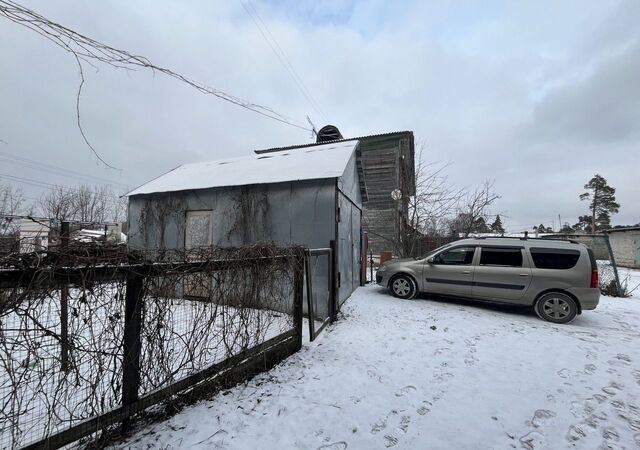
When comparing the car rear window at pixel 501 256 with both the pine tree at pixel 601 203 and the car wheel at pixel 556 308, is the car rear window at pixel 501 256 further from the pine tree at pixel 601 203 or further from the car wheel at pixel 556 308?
the pine tree at pixel 601 203

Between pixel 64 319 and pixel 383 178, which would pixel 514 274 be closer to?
pixel 64 319

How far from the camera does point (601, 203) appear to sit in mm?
38594

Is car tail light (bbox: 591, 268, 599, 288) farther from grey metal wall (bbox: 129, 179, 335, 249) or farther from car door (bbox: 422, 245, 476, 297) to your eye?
grey metal wall (bbox: 129, 179, 335, 249)

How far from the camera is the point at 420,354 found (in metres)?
4.10

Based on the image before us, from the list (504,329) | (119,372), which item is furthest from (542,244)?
(119,372)

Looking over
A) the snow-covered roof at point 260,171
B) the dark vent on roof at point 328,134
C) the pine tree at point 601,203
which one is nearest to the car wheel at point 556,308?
the snow-covered roof at point 260,171

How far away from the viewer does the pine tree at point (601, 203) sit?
37.7 meters

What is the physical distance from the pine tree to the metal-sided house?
4735 cm

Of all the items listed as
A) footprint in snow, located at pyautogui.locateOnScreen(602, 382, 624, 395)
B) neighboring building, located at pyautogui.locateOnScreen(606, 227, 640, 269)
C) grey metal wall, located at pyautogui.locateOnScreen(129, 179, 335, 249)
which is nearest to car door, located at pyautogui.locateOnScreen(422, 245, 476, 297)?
grey metal wall, located at pyautogui.locateOnScreen(129, 179, 335, 249)

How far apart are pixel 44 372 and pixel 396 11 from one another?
10503 mm

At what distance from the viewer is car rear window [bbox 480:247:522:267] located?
6.24 metres

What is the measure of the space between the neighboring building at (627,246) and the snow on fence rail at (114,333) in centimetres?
2505

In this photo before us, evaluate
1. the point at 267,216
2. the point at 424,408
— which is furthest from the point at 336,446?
the point at 267,216

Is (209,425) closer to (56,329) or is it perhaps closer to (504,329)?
(56,329)
